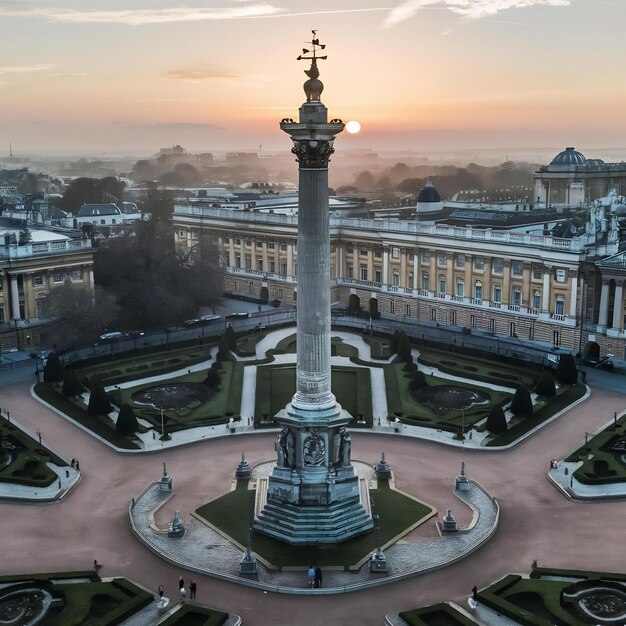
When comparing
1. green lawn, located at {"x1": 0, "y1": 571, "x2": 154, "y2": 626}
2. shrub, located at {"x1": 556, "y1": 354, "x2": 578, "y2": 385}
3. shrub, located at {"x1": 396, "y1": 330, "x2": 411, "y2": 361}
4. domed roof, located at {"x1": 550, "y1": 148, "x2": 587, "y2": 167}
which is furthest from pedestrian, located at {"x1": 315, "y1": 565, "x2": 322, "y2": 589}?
domed roof, located at {"x1": 550, "y1": 148, "x2": 587, "y2": 167}

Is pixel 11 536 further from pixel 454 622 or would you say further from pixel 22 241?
pixel 22 241

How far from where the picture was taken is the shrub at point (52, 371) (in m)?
74.4

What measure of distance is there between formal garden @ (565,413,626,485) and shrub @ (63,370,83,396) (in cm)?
3900

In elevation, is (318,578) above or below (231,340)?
below

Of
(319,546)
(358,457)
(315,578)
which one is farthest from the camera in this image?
(358,457)

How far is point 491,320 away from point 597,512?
45.9 metres

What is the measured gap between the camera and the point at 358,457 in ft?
191

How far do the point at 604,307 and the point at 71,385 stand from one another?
4958 centimetres

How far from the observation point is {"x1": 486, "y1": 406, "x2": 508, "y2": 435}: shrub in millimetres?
61938

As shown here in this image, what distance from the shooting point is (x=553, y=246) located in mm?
86562

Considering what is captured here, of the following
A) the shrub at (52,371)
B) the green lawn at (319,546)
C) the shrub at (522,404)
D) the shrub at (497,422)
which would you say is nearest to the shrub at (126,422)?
the green lawn at (319,546)

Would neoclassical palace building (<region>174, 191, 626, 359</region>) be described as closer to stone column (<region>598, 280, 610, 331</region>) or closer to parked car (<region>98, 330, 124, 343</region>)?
stone column (<region>598, 280, 610, 331</region>)

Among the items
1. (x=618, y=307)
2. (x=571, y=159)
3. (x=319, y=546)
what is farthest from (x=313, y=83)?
(x=571, y=159)

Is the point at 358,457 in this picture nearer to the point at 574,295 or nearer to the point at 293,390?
the point at 293,390
